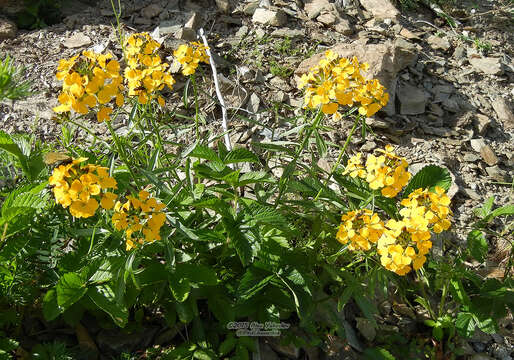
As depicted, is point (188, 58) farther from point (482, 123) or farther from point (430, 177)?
point (482, 123)

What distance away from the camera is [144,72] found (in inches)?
75.4

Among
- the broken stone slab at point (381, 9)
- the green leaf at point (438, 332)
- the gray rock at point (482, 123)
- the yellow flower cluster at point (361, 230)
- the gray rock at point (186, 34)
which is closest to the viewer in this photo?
the yellow flower cluster at point (361, 230)

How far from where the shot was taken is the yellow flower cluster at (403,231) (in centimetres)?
168

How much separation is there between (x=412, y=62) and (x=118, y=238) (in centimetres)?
281

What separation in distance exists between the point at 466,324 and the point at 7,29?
3546 mm

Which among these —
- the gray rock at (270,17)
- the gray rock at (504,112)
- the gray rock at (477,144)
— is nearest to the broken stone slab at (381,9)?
the gray rock at (270,17)

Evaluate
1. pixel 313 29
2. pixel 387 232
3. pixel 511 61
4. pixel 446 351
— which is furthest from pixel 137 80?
pixel 511 61

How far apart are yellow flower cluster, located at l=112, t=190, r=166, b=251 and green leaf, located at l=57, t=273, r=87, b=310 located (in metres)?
0.32

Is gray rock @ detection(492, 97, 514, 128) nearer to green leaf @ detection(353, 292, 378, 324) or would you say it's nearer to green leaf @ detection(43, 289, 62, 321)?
green leaf @ detection(353, 292, 378, 324)

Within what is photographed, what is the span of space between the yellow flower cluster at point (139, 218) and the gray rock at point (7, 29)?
2587 mm

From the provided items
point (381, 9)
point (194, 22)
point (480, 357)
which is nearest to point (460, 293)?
point (480, 357)

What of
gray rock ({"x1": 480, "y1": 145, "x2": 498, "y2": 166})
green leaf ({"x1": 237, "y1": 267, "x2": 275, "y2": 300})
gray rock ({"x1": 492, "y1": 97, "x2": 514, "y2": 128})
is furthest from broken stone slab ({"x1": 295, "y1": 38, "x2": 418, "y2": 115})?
green leaf ({"x1": 237, "y1": 267, "x2": 275, "y2": 300})

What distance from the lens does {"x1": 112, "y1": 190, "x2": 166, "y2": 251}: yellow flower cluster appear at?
1652 millimetres

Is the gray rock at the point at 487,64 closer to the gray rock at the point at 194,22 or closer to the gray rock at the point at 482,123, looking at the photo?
the gray rock at the point at 482,123
